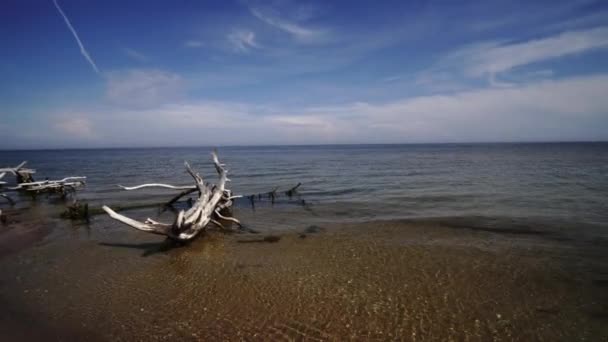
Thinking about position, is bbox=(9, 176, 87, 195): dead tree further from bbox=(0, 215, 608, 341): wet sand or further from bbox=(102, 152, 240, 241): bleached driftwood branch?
bbox=(102, 152, 240, 241): bleached driftwood branch

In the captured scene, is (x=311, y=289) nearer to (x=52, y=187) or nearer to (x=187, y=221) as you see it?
(x=187, y=221)

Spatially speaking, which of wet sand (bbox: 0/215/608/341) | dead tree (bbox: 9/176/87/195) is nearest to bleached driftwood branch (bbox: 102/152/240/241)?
wet sand (bbox: 0/215/608/341)

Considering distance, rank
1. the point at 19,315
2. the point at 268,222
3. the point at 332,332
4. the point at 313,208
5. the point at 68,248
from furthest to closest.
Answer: the point at 313,208, the point at 268,222, the point at 68,248, the point at 19,315, the point at 332,332

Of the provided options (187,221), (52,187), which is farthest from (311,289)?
(52,187)

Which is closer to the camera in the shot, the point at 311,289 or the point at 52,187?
the point at 311,289

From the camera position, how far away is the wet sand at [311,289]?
5336 mm

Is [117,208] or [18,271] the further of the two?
[117,208]

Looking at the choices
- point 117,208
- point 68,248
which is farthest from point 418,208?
point 117,208

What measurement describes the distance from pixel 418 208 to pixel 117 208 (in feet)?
52.2

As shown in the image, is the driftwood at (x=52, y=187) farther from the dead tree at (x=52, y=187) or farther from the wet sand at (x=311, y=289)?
the wet sand at (x=311, y=289)

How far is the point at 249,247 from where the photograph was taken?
9789mm

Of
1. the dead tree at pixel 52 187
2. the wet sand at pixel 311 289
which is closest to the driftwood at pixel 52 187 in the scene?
the dead tree at pixel 52 187

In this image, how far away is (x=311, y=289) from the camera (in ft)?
22.4

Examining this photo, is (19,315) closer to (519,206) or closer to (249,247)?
(249,247)
